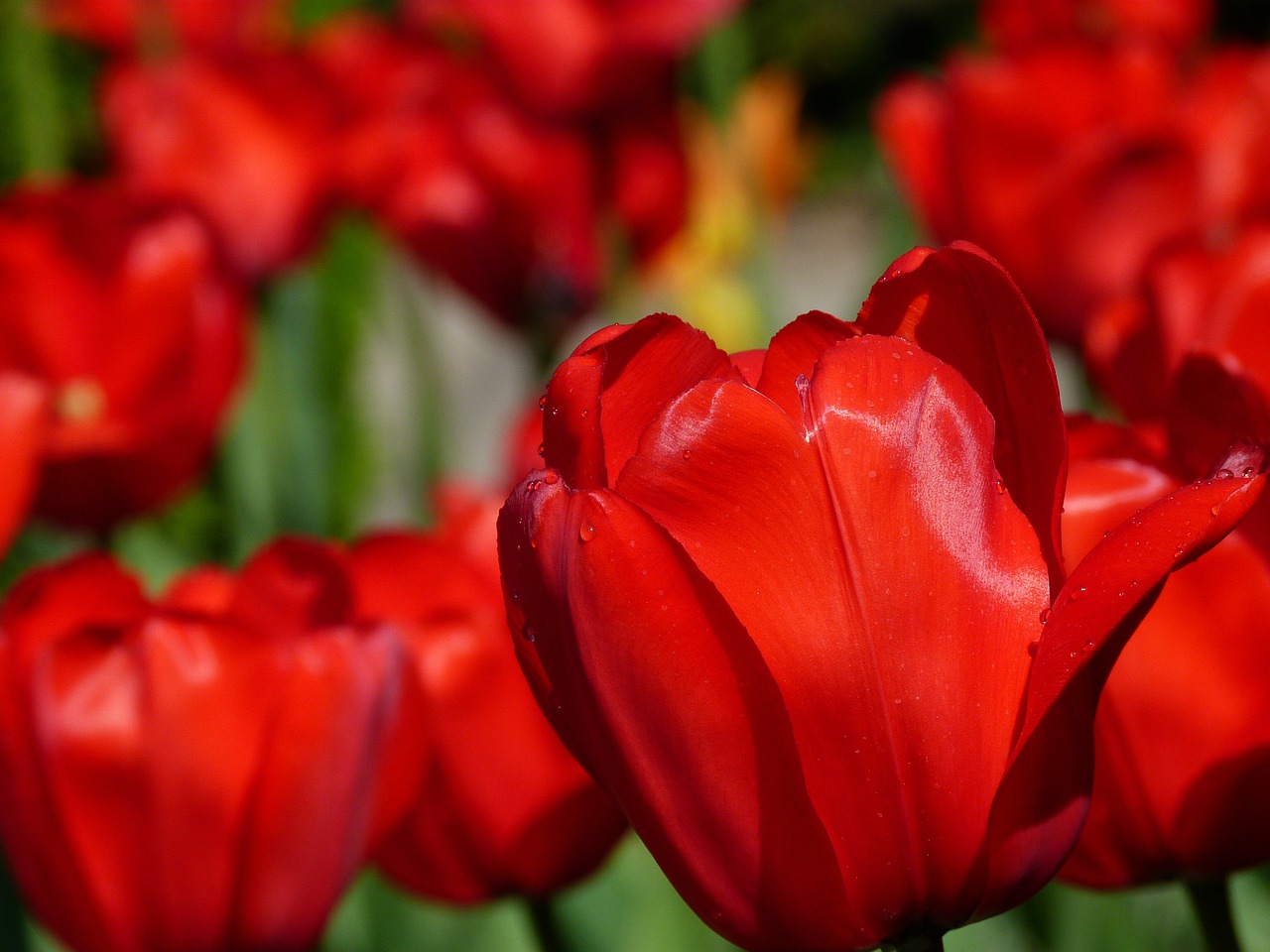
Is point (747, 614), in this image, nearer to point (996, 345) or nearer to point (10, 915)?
point (996, 345)

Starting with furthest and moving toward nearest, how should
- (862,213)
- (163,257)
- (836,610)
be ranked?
(862,213) → (163,257) → (836,610)

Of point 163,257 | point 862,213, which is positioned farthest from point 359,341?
point 862,213

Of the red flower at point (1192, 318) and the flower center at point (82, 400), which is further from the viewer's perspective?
the flower center at point (82, 400)

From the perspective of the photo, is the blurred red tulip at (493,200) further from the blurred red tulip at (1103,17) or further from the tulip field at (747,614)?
Result: the blurred red tulip at (1103,17)

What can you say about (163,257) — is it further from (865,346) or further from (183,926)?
(865,346)

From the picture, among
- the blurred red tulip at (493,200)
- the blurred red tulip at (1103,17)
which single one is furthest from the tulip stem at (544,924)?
the blurred red tulip at (1103,17)

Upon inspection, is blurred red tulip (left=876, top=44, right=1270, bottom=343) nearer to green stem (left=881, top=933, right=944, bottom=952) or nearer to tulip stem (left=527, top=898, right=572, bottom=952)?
tulip stem (left=527, top=898, right=572, bottom=952)

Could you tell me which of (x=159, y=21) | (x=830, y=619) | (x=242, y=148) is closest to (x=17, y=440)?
(x=830, y=619)
